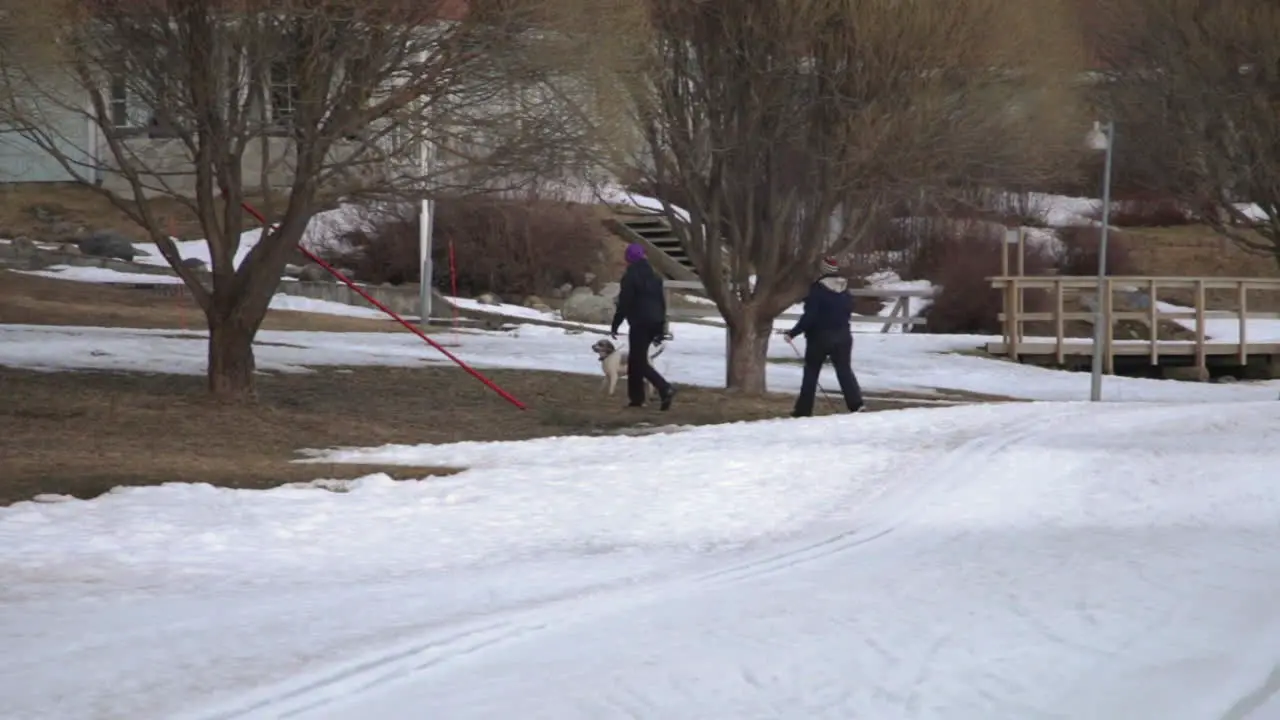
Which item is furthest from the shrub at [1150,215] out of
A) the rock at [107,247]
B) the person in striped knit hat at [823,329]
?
the person in striped knit hat at [823,329]

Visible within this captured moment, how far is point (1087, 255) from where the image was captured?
43.2m

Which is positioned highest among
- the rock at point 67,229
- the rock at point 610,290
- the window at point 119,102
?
the window at point 119,102

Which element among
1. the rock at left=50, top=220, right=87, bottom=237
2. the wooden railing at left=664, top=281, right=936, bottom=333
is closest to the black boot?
the wooden railing at left=664, top=281, right=936, bottom=333

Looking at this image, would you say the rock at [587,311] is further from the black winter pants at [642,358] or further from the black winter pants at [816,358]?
the black winter pants at [816,358]

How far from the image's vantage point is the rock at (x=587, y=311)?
3547 centimetres

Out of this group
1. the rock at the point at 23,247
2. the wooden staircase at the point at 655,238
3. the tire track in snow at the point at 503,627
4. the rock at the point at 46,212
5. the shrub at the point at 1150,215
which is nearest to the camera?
the tire track in snow at the point at 503,627

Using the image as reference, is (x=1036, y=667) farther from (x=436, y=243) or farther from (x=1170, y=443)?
(x=436, y=243)

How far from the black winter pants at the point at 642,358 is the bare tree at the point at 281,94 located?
253 cm

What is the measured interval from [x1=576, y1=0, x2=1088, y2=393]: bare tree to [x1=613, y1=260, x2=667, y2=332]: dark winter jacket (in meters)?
2.16

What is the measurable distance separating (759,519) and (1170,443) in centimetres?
610

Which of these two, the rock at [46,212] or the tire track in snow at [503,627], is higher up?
the rock at [46,212]

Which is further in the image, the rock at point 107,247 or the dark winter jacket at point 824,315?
the rock at point 107,247

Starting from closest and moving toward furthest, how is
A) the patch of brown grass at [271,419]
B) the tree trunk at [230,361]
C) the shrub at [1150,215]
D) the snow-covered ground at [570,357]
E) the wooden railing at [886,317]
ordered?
the patch of brown grass at [271,419] → the tree trunk at [230,361] → the snow-covered ground at [570,357] → the wooden railing at [886,317] → the shrub at [1150,215]

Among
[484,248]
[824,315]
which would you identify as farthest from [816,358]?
[484,248]
